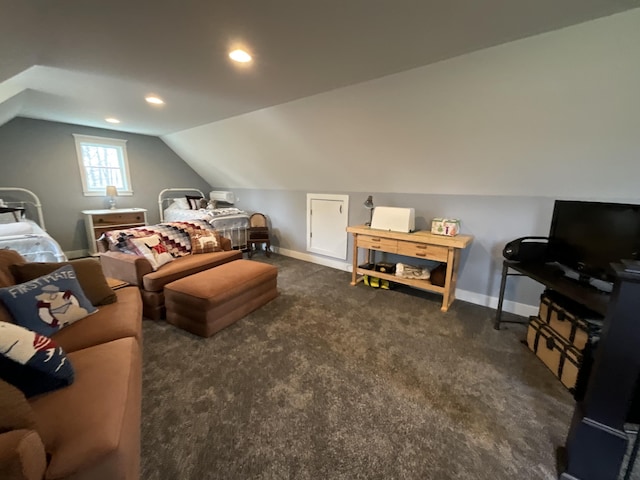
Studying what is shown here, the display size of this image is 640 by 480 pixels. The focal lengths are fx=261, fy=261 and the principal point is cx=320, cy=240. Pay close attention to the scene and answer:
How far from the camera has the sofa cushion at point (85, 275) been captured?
1677 millimetres

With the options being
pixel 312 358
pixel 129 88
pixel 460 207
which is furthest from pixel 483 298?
pixel 129 88

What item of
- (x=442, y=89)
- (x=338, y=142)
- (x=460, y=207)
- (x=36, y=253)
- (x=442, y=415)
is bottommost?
(x=442, y=415)

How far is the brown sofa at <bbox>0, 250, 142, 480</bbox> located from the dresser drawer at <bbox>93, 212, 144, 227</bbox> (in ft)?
11.9

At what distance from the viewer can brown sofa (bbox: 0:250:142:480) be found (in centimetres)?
77

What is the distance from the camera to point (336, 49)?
1803 millimetres

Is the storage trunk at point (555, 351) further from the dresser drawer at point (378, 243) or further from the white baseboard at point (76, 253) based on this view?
the white baseboard at point (76, 253)

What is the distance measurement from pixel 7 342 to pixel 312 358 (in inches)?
64.5

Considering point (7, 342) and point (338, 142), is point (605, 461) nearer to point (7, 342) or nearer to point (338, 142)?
point (7, 342)

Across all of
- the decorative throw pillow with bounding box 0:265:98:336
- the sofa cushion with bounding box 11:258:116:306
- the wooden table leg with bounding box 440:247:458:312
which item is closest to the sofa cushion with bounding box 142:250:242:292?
the sofa cushion with bounding box 11:258:116:306

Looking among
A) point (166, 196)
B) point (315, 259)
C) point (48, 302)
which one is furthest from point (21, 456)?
point (166, 196)

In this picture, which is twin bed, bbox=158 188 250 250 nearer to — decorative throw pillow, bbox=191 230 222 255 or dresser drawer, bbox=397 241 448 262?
decorative throw pillow, bbox=191 230 222 255

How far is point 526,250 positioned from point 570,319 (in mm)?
775

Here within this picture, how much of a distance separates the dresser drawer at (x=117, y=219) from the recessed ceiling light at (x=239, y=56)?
164 inches

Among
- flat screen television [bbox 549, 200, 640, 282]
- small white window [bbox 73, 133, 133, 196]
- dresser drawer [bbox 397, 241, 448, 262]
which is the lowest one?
dresser drawer [bbox 397, 241, 448, 262]
